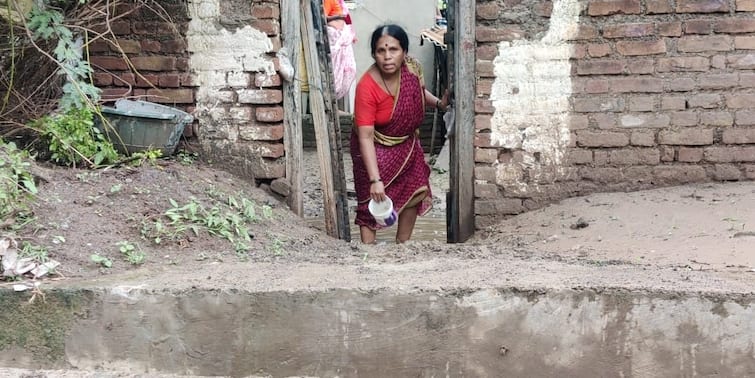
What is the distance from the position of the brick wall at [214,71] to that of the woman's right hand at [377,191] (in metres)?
0.56

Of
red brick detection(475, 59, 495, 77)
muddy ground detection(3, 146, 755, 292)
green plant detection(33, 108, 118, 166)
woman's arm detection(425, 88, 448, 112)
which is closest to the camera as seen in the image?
muddy ground detection(3, 146, 755, 292)

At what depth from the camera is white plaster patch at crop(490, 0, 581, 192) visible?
3.80m

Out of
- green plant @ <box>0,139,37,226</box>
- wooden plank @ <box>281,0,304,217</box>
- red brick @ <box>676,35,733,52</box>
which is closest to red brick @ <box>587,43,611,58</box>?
red brick @ <box>676,35,733,52</box>

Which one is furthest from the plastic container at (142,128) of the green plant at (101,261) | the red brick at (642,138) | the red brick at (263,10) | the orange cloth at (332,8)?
the red brick at (642,138)

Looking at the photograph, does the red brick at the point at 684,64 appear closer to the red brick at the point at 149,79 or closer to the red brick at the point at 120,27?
the red brick at the point at 149,79

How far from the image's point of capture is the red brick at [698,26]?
12.1 feet

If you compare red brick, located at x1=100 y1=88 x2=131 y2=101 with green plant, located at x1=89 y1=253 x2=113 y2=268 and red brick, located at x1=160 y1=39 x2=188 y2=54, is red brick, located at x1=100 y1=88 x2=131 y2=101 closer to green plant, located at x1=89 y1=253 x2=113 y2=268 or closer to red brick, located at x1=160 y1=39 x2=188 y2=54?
red brick, located at x1=160 y1=39 x2=188 y2=54

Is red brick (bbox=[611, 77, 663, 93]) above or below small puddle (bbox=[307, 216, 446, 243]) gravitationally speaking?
above

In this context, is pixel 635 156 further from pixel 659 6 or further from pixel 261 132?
pixel 261 132

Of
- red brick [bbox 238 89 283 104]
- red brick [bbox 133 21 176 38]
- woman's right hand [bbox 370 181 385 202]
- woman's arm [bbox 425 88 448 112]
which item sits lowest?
woman's right hand [bbox 370 181 385 202]

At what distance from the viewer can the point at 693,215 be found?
11.1 ft

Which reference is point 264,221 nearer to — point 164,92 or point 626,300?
point 164,92

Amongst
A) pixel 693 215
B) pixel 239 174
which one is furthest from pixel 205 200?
pixel 693 215

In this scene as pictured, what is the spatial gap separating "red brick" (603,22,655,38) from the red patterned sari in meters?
1.20
